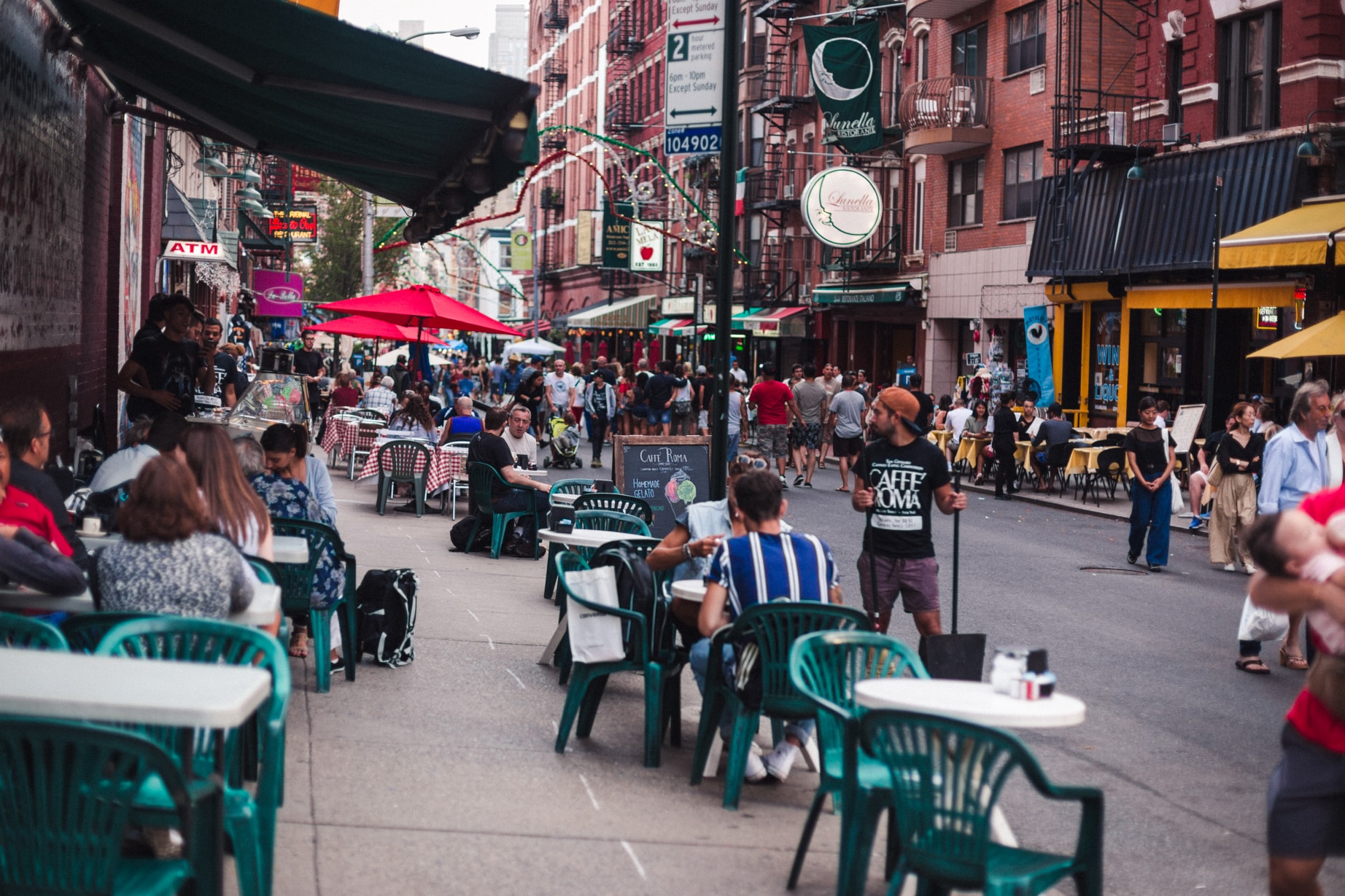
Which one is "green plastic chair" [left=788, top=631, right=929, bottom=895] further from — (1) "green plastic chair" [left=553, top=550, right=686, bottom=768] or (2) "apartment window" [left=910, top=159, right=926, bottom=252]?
(2) "apartment window" [left=910, top=159, right=926, bottom=252]

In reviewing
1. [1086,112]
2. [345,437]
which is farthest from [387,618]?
[1086,112]

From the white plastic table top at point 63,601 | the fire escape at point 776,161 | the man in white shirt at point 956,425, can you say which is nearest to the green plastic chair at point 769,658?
the white plastic table top at point 63,601

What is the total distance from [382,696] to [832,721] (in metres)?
3.32

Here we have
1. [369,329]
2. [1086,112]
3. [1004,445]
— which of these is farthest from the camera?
[1086,112]

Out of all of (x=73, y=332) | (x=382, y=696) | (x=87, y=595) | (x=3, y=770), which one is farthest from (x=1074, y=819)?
(x=73, y=332)

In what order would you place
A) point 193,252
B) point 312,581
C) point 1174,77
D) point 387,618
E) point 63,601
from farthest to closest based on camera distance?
point 1174,77 → point 193,252 → point 387,618 → point 312,581 → point 63,601

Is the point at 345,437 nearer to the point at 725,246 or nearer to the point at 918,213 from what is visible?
the point at 725,246

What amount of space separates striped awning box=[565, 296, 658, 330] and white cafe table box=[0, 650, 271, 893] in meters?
59.8

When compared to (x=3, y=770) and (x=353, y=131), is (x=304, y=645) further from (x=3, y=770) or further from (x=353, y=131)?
(x=3, y=770)

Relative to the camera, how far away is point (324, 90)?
8219 millimetres

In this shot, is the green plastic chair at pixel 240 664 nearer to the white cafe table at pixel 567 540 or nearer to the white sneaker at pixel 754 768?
the white sneaker at pixel 754 768

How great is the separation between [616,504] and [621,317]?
5402 centimetres

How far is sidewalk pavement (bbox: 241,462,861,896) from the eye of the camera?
17.9 feet

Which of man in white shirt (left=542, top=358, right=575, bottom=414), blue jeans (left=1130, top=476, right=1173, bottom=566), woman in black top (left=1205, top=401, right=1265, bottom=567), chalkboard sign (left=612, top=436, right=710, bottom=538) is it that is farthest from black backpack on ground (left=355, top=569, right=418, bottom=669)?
man in white shirt (left=542, top=358, right=575, bottom=414)
